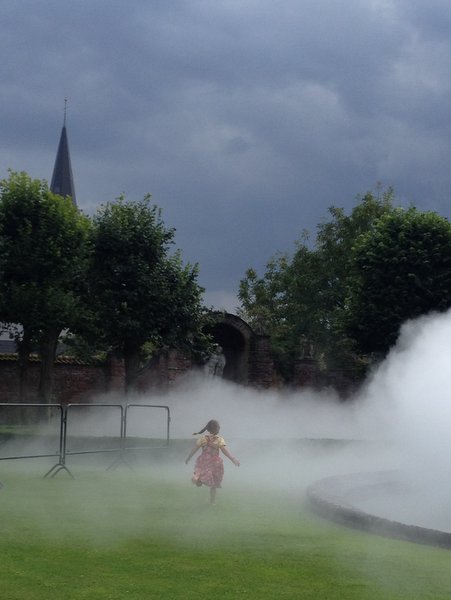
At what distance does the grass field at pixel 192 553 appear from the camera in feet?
27.7

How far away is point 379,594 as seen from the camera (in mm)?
8297

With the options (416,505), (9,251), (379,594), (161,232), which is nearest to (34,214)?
(9,251)

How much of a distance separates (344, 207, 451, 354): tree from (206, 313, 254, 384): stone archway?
4932 millimetres

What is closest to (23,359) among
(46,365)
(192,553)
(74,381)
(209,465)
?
(46,365)

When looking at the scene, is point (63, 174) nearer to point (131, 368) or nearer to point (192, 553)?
point (131, 368)

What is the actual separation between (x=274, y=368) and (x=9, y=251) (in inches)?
702

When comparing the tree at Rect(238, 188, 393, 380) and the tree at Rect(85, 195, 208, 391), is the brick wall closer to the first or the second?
the tree at Rect(85, 195, 208, 391)

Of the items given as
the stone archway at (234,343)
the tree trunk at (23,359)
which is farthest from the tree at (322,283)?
the tree trunk at (23,359)

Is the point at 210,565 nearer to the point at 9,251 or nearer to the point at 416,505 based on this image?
the point at 416,505

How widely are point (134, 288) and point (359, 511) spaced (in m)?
23.3

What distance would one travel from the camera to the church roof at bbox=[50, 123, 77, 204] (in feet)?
275

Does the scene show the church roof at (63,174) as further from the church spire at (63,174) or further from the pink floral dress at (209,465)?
the pink floral dress at (209,465)

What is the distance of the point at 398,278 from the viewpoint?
42406 millimetres

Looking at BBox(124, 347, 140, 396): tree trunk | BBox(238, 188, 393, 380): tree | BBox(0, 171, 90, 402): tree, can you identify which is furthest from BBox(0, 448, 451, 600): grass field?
BBox(238, 188, 393, 380): tree
